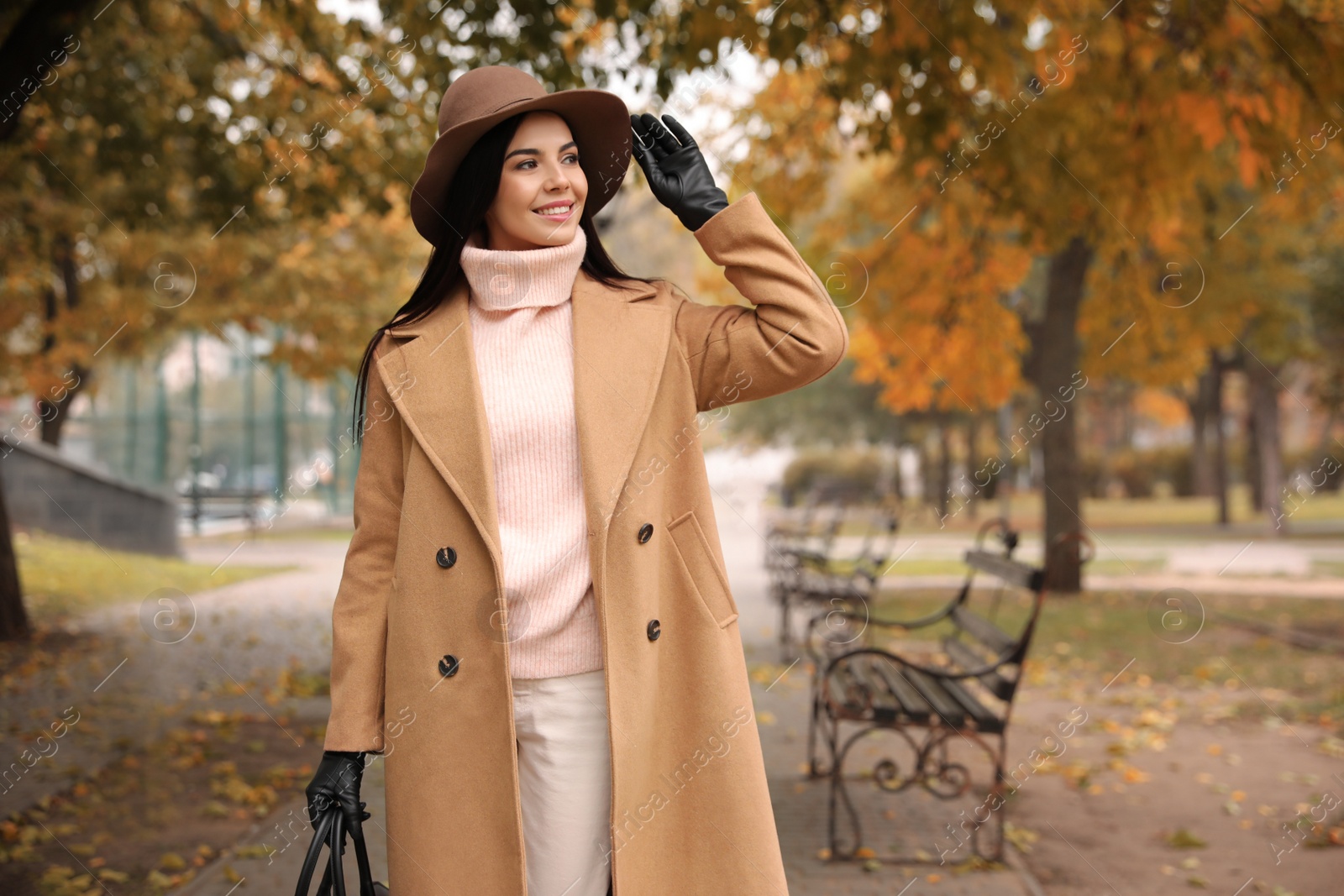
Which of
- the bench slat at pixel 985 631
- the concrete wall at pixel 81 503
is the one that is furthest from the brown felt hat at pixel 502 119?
the concrete wall at pixel 81 503

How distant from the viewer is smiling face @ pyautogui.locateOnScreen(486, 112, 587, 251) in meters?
2.10

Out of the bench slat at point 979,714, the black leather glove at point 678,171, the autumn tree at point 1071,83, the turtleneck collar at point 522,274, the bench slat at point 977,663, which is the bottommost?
the bench slat at point 979,714

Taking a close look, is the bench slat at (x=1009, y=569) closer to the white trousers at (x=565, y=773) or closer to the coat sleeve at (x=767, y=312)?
the coat sleeve at (x=767, y=312)

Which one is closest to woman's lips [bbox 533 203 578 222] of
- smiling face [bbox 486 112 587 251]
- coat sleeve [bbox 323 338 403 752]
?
smiling face [bbox 486 112 587 251]

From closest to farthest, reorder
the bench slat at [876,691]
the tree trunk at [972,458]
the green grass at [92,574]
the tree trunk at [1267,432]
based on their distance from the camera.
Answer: the bench slat at [876,691], the green grass at [92,574], the tree trunk at [1267,432], the tree trunk at [972,458]

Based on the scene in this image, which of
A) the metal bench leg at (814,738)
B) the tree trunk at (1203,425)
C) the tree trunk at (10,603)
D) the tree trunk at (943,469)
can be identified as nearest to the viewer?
the metal bench leg at (814,738)

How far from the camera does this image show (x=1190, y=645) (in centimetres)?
895

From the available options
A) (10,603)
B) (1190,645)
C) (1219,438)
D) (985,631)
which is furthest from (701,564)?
(1219,438)

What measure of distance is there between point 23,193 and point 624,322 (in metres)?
10.7

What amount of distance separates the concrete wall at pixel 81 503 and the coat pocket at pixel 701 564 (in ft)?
46.4

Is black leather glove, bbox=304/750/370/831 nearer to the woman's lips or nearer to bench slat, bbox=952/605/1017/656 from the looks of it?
the woman's lips

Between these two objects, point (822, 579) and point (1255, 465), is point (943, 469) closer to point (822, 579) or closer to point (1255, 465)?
point (1255, 465)

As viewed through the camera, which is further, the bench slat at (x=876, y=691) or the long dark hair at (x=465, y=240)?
the bench slat at (x=876, y=691)

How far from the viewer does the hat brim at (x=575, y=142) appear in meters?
2.06
